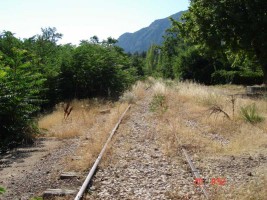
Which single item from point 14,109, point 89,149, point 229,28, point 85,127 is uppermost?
point 229,28

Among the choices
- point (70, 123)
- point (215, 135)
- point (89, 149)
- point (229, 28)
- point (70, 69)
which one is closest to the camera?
point (89, 149)

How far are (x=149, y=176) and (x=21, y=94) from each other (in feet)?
21.9

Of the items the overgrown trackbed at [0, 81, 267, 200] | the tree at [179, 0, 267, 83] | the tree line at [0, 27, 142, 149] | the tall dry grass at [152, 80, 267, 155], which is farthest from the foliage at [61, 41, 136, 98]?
the overgrown trackbed at [0, 81, 267, 200]

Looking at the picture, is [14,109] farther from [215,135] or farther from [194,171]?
[194,171]

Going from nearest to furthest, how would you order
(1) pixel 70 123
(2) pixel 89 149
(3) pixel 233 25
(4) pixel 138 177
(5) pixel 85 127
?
(4) pixel 138 177
(2) pixel 89 149
(5) pixel 85 127
(1) pixel 70 123
(3) pixel 233 25

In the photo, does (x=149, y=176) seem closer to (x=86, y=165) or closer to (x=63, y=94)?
(x=86, y=165)

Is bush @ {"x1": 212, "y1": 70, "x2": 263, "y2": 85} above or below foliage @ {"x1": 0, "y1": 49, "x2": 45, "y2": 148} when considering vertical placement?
below

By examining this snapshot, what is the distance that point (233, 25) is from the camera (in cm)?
2734

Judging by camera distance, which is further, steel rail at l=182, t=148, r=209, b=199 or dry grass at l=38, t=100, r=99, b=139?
dry grass at l=38, t=100, r=99, b=139

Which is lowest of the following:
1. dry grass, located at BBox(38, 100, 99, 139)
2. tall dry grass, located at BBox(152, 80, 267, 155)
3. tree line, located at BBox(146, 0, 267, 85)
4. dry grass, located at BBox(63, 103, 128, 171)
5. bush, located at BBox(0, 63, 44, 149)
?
tall dry grass, located at BBox(152, 80, 267, 155)

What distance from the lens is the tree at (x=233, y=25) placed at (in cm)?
2633

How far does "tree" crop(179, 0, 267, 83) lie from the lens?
1037 inches

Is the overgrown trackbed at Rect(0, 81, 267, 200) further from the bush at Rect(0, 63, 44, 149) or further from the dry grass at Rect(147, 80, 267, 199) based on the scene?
the bush at Rect(0, 63, 44, 149)

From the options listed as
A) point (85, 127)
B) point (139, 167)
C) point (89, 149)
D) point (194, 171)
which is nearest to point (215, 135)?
point (89, 149)
